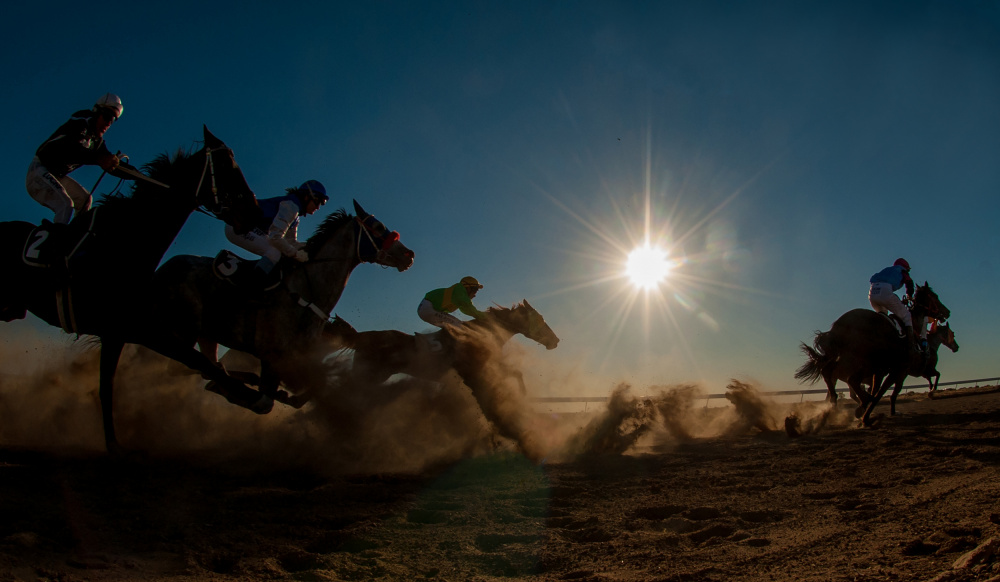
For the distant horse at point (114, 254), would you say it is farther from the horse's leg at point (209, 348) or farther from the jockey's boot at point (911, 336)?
the jockey's boot at point (911, 336)

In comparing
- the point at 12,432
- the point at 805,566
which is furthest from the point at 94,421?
the point at 805,566

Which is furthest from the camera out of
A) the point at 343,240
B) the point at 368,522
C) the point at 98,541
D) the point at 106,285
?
the point at 343,240

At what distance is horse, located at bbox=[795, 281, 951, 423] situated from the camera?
10344 millimetres

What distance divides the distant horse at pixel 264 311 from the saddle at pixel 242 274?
0.07 m

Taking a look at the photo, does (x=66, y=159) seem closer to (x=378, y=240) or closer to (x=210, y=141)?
(x=210, y=141)

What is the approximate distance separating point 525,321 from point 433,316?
4.90 feet

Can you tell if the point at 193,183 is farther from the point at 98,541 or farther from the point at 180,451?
the point at 98,541

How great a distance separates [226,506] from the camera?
467 cm

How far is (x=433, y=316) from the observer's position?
927 centimetres

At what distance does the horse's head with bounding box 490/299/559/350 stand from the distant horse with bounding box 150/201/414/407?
2.92m

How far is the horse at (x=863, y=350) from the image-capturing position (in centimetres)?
1034

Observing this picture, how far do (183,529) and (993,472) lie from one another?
260 inches

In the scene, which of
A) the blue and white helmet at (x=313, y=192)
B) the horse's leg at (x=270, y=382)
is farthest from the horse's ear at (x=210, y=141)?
the horse's leg at (x=270, y=382)

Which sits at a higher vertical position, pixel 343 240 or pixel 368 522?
pixel 343 240
